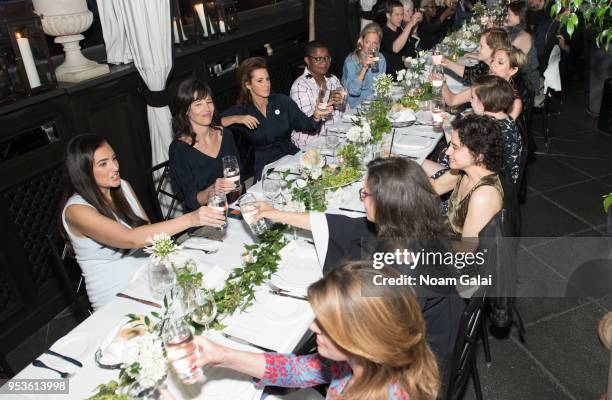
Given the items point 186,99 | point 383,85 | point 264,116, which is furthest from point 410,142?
point 186,99

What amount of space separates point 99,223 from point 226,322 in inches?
35.3

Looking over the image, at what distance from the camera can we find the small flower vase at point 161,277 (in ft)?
6.26

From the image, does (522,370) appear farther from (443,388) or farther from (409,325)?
(409,325)

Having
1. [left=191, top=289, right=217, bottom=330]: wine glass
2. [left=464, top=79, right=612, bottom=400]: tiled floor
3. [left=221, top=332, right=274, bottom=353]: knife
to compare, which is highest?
[left=191, top=289, right=217, bottom=330]: wine glass

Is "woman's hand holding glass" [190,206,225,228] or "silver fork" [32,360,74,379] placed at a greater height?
"woman's hand holding glass" [190,206,225,228]

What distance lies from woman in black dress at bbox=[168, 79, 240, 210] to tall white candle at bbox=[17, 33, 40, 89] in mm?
939

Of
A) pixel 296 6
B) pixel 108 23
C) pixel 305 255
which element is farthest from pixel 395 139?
pixel 296 6

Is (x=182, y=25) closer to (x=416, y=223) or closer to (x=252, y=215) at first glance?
(x=252, y=215)

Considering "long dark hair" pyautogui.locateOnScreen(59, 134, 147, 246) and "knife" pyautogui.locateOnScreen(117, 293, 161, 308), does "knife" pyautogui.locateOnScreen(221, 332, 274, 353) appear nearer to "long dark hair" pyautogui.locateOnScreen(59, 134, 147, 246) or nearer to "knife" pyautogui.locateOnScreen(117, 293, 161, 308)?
"knife" pyautogui.locateOnScreen(117, 293, 161, 308)

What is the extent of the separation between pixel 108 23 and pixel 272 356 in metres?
3.17

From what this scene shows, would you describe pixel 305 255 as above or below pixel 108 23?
below

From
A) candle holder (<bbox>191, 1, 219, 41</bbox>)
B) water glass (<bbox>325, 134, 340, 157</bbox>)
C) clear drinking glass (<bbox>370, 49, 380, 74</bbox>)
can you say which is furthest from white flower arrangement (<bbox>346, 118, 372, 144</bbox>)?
candle holder (<bbox>191, 1, 219, 41</bbox>)

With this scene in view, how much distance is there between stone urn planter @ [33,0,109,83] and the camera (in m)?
3.31

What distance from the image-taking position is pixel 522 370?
2676 millimetres
